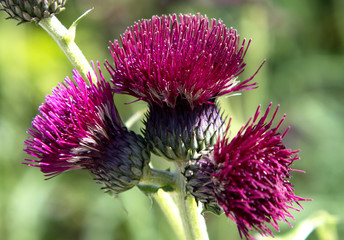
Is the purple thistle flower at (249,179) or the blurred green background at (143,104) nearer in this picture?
the purple thistle flower at (249,179)

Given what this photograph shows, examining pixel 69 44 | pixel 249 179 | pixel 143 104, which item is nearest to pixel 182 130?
pixel 249 179

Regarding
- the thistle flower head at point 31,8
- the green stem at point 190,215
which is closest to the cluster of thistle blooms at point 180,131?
the green stem at point 190,215

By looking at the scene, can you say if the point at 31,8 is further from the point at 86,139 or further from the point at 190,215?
the point at 190,215

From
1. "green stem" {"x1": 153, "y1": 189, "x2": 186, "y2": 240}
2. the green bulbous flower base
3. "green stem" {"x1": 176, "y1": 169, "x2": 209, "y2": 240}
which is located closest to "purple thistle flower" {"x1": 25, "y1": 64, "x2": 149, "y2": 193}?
the green bulbous flower base

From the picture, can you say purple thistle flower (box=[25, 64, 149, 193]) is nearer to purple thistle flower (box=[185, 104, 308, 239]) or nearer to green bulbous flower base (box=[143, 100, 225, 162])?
green bulbous flower base (box=[143, 100, 225, 162])

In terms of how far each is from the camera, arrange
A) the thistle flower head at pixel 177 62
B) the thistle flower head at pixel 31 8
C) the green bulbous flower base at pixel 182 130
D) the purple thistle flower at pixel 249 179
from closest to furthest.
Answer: the purple thistle flower at pixel 249 179 < the thistle flower head at pixel 177 62 < the green bulbous flower base at pixel 182 130 < the thistle flower head at pixel 31 8

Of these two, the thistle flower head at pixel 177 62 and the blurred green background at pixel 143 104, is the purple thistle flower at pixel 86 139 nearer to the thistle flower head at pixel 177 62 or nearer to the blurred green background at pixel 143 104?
the thistle flower head at pixel 177 62

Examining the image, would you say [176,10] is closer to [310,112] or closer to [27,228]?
[310,112]

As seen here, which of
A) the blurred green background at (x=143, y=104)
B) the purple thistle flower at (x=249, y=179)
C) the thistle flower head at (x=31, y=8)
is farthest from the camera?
the blurred green background at (x=143, y=104)
